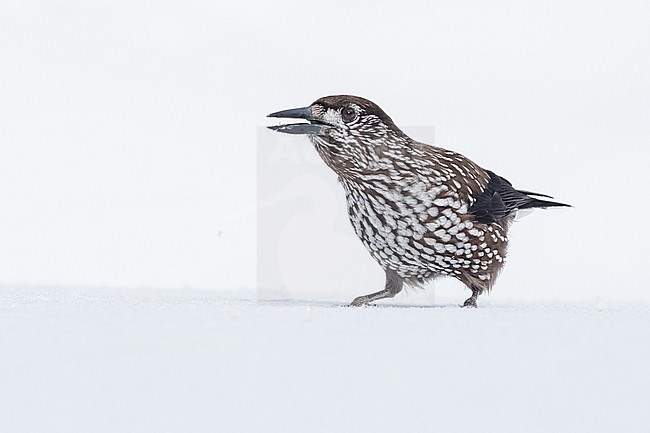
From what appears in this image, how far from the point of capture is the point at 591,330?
11.8 feet

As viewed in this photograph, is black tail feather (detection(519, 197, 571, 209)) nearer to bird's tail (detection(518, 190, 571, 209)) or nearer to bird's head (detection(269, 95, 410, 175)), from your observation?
bird's tail (detection(518, 190, 571, 209))

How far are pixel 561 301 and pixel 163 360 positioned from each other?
3.68 metres

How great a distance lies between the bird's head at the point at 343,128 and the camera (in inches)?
201

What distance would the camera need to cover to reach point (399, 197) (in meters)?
5.12

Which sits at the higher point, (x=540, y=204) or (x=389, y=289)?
(x=540, y=204)

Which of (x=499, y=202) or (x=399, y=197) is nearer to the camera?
(x=399, y=197)

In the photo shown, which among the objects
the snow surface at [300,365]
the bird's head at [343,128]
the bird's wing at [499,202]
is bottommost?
the snow surface at [300,365]

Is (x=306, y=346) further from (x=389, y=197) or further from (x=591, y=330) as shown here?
(x=389, y=197)

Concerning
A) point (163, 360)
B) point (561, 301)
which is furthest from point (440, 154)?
point (163, 360)

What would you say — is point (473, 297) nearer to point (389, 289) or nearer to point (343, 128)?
point (389, 289)

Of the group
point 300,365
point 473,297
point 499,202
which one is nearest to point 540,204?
point 499,202

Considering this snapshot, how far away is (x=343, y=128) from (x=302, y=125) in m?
0.24

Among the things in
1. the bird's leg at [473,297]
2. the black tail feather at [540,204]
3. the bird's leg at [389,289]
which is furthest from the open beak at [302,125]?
the black tail feather at [540,204]

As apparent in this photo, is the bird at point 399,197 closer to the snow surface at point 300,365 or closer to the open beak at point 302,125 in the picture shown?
the open beak at point 302,125
